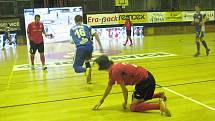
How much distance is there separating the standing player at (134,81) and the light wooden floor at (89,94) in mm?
148

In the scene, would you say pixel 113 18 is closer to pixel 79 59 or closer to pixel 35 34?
pixel 35 34

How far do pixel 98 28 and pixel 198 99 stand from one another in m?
15.8

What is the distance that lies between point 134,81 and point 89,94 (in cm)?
178

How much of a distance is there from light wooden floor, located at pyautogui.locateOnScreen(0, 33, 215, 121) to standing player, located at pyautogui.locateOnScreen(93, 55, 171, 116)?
0.15m

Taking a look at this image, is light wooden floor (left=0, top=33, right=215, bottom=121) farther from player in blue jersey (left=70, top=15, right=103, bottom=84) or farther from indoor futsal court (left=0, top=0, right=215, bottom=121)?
player in blue jersey (left=70, top=15, right=103, bottom=84)

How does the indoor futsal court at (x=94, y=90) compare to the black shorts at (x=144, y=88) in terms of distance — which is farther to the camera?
the indoor futsal court at (x=94, y=90)

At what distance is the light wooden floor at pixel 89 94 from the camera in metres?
5.27

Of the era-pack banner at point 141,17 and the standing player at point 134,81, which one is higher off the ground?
the era-pack banner at point 141,17

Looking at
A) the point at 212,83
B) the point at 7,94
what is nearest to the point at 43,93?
the point at 7,94

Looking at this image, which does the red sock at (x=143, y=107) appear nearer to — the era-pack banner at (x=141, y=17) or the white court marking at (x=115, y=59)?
the white court marking at (x=115, y=59)

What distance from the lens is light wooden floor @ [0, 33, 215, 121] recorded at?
17.3ft

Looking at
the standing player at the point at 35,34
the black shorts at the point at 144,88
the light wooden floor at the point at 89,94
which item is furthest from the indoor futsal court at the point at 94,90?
the standing player at the point at 35,34

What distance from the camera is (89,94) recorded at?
22.0ft

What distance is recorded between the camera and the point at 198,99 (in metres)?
6.02
